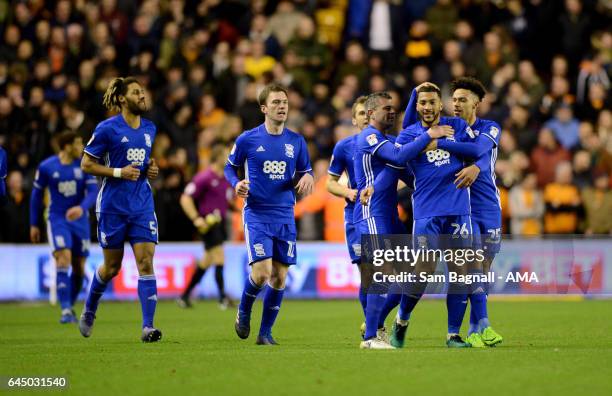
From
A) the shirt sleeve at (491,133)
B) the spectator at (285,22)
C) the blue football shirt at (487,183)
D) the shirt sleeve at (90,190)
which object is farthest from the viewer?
the spectator at (285,22)

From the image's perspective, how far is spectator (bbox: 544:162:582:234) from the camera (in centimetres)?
2067

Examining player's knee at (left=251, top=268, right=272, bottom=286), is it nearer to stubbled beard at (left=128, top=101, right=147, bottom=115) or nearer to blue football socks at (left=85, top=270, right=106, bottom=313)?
blue football socks at (left=85, top=270, right=106, bottom=313)

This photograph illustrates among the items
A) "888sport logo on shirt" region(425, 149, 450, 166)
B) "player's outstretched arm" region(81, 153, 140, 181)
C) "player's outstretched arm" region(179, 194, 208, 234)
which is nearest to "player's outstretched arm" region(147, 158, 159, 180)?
"player's outstretched arm" region(81, 153, 140, 181)

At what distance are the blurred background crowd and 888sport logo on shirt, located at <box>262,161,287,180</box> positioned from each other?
28.7 ft

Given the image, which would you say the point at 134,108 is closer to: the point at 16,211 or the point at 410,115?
the point at 410,115

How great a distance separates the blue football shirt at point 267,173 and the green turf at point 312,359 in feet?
4.32

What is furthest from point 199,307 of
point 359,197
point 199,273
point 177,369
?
point 177,369

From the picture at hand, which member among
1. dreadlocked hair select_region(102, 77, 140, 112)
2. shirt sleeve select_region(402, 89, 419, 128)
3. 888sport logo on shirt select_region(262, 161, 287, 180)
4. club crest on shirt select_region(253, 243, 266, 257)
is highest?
dreadlocked hair select_region(102, 77, 140, 112)

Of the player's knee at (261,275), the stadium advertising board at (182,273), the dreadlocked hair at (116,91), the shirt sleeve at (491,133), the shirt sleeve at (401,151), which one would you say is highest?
the dreadlocked hair at (116,91)

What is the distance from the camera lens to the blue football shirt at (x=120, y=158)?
12539 mm

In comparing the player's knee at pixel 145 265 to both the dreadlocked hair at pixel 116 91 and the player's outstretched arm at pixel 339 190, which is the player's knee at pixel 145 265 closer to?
the dreadlocked hair at pixel 116 91

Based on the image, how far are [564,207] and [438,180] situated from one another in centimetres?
1014

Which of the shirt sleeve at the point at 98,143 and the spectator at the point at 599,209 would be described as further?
the spectator at the point at 599,209

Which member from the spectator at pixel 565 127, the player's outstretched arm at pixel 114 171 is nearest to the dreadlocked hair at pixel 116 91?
the player's outstretched arm at pixel 114 171
